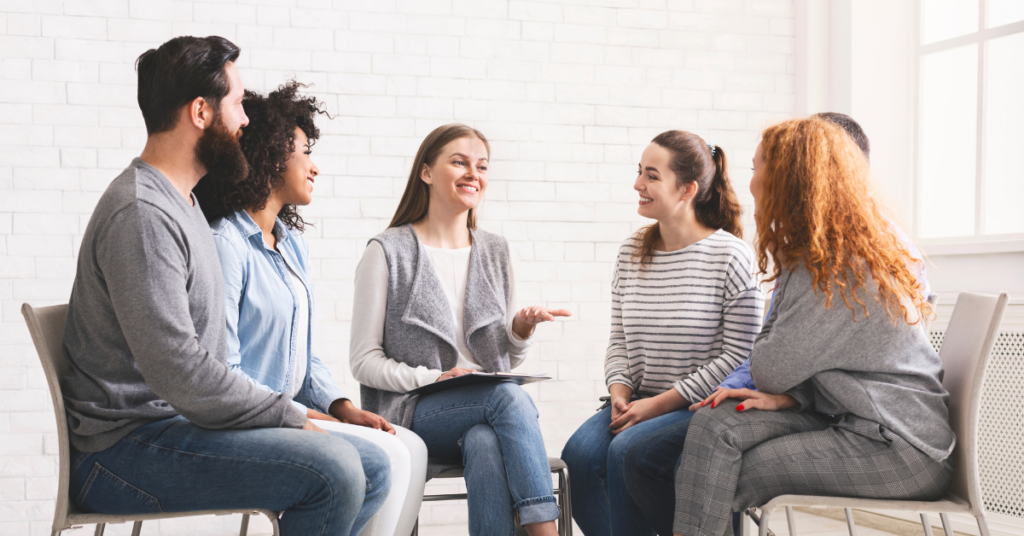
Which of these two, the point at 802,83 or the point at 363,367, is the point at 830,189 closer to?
the point at 363,367

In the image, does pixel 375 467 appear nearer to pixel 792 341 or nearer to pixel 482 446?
pixel 482 446

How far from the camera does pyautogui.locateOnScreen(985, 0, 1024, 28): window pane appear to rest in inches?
115

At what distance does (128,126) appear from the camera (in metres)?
2.98

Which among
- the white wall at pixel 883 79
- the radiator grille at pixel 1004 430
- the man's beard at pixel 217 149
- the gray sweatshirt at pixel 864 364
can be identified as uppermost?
the white wall at pixel 883 79

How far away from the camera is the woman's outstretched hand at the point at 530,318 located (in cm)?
203

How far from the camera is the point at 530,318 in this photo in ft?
6.88

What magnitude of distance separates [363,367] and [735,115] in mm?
2302

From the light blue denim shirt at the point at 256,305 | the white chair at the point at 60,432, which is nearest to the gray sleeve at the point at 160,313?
the white chair at the point at 60,432

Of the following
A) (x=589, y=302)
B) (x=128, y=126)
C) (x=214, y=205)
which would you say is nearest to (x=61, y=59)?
(x=128, y=126)

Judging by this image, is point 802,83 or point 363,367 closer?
point 363,367

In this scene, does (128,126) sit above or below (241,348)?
above

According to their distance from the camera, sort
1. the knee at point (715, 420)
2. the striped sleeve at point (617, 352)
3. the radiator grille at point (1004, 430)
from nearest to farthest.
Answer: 1. the knee at point (715, 420)
2. the striped sleeve at point (617, 352)
3. the radiator grille at point (1004, 430)

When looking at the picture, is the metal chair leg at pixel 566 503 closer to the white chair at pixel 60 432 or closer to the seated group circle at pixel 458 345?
the seated group circle at pixel 458 345

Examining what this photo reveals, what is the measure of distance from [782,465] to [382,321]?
1.06 meters
